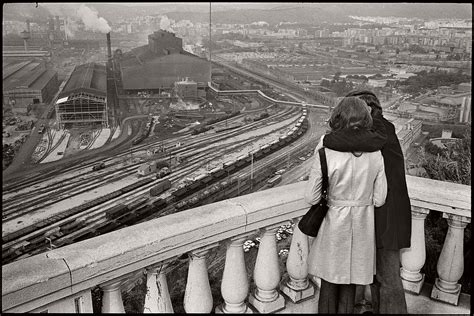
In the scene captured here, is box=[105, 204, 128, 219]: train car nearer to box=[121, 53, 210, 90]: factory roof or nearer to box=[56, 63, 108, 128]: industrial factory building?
box=[56, 63, 108, 128]: industrial factory building

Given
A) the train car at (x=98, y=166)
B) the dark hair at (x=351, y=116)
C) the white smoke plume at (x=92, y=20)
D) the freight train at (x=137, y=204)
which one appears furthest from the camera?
the train car at (x=98, y=166)

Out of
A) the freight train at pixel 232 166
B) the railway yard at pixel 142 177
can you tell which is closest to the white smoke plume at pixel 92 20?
the railway yard at pixel 142 177

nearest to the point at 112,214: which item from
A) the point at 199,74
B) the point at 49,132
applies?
the point at 49,132

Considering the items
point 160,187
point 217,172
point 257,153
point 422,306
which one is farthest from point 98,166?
point 422,306

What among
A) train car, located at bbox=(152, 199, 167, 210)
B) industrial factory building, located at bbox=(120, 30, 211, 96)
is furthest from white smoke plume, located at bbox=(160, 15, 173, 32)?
train car, located at bbox=(152, 199, 167, 210)

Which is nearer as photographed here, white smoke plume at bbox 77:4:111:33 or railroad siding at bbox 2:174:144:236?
railroad siding at bbox 2:174:144:236

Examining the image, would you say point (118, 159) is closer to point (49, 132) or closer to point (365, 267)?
point (49, 132)

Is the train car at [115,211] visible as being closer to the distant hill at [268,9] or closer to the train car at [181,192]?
the train car at [181,192]
